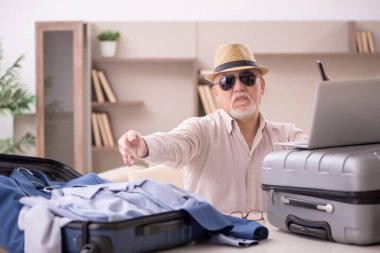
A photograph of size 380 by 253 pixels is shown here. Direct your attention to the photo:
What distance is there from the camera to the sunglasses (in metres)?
2.90

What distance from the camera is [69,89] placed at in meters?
6.68

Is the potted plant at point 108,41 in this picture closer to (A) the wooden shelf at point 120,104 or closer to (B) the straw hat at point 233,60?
(A) the wooden shelf at point 120,104

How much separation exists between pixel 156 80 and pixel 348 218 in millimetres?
5094

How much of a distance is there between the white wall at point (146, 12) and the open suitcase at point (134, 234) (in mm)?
5183

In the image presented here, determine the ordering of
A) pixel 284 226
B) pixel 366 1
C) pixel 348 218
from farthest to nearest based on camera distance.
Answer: pixel 366 1 < pixel 284 226 < pixel 348 218

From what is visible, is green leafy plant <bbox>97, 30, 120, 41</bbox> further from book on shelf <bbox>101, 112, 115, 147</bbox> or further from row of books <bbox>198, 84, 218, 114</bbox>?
row of books <bbox>198, 84, 218, 114</bbox>

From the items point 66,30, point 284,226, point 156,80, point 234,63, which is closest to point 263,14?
point 156,80

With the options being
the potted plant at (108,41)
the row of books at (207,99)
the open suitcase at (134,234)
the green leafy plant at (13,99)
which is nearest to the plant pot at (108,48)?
the potted plant at (108,41)

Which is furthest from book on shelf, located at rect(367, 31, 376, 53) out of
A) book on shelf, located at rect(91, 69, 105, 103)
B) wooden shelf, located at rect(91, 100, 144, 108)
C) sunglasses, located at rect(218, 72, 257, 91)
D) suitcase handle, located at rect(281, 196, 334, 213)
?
suitcase handle, located at rect(281, 196, 334, 213)

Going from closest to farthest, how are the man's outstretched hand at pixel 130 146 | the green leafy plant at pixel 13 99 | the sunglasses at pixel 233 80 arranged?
the man's outstretched hand at pixel 130 146 < the sunglasses at pixel 233 80 < the green leafy plant at pixel 13 99

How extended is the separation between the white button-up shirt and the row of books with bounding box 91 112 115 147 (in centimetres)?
374

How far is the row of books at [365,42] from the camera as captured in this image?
6523 millimetres

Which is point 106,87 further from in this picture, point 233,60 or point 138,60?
point 233,60

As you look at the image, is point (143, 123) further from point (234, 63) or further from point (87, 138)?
point (234, 63)
